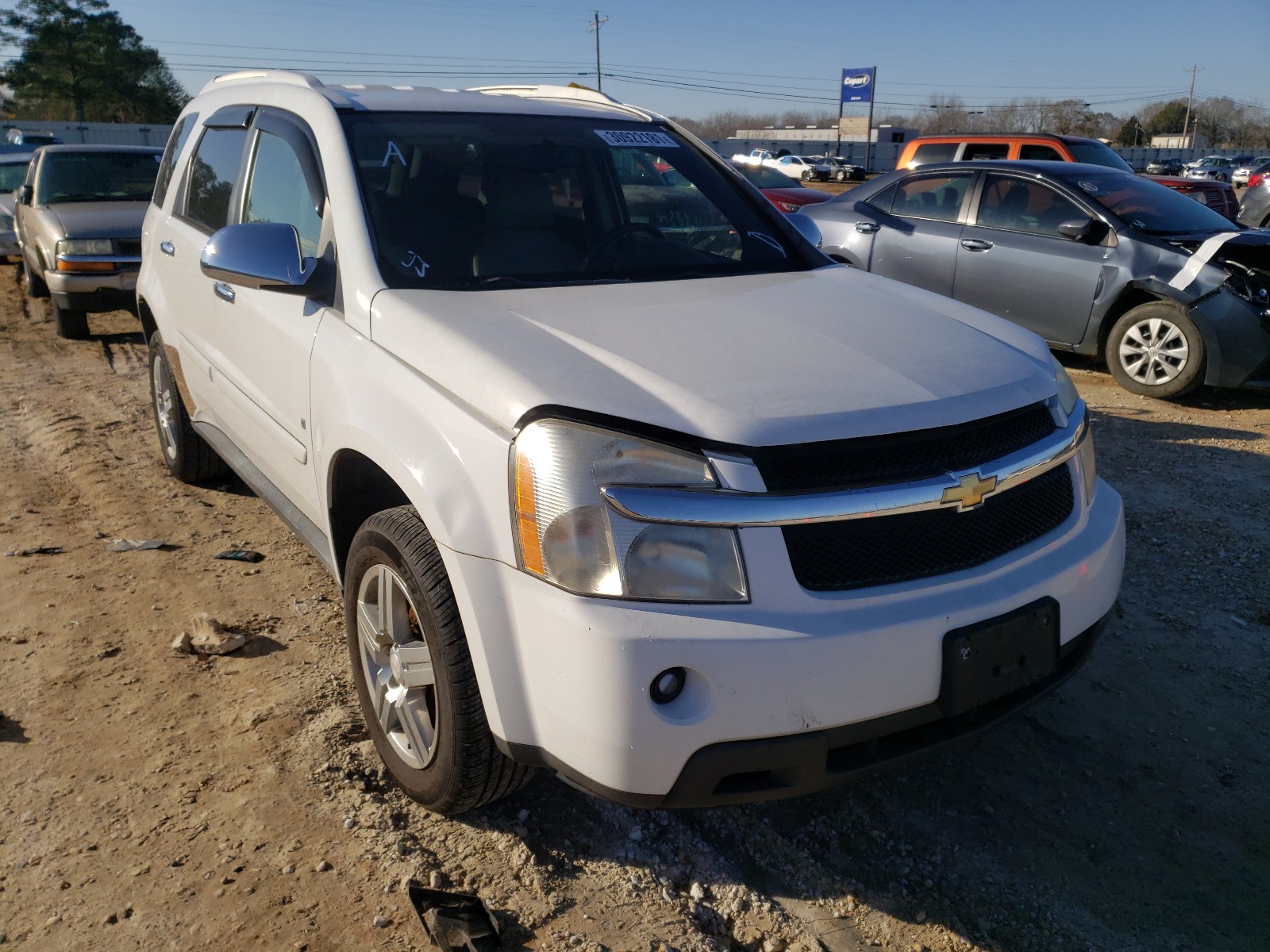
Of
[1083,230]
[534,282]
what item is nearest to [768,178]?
[1083,230]

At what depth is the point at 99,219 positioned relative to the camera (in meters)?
9.24

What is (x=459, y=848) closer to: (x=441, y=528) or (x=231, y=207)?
(x=441, y=528)

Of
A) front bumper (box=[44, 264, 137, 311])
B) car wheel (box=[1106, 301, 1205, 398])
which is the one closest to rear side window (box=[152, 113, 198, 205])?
front bumper (box=[44, 264, 137, 311])

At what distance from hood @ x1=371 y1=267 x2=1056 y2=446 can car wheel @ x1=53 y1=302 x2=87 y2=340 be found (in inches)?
323

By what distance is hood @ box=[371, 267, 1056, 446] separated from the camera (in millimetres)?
2096

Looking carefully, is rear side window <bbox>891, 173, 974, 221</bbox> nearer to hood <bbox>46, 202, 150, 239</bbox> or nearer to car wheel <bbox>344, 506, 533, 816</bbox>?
hood <bbox>46, 202, 150, 239</bbox>

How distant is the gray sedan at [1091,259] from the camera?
6.78 meters

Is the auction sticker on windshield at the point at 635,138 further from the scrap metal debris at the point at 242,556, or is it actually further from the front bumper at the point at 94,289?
the front bumper at the point at 94,289

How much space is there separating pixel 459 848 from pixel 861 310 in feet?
5.93

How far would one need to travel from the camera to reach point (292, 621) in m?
3.78

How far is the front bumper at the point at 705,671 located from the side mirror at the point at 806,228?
196cm

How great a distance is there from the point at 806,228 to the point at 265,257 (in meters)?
2.02

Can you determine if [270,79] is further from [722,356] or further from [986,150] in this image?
[986,150]

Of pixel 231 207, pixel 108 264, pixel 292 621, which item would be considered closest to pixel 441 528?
pixel 292 621
